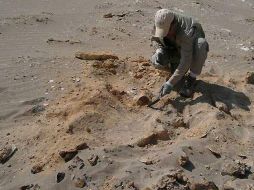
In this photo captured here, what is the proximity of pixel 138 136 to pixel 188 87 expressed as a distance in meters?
1.23

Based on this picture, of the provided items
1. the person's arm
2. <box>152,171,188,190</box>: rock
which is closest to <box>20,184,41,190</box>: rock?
<box>152,171,188,190</box>: rock

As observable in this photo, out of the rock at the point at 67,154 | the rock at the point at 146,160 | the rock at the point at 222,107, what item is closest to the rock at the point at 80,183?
the rock at the point at 67,154

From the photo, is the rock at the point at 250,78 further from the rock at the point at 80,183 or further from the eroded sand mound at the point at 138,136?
the rock at the point at 80,183

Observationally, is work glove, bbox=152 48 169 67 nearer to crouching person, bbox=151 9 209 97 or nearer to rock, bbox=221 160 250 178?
crouching person, bbox=151 9 209 97

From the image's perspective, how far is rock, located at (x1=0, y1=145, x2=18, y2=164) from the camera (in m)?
4.70

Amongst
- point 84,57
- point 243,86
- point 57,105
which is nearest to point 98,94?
point 57,105

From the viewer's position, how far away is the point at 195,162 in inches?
176

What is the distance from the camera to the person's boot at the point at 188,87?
5.72 meters

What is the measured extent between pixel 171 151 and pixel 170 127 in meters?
0.62

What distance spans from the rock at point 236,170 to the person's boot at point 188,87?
147cm

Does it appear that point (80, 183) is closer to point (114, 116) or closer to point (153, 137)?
point (153, 137)

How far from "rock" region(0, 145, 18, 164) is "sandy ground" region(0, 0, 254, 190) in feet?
0.17

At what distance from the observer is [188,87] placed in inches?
229

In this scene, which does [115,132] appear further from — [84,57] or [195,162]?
[84,57]
